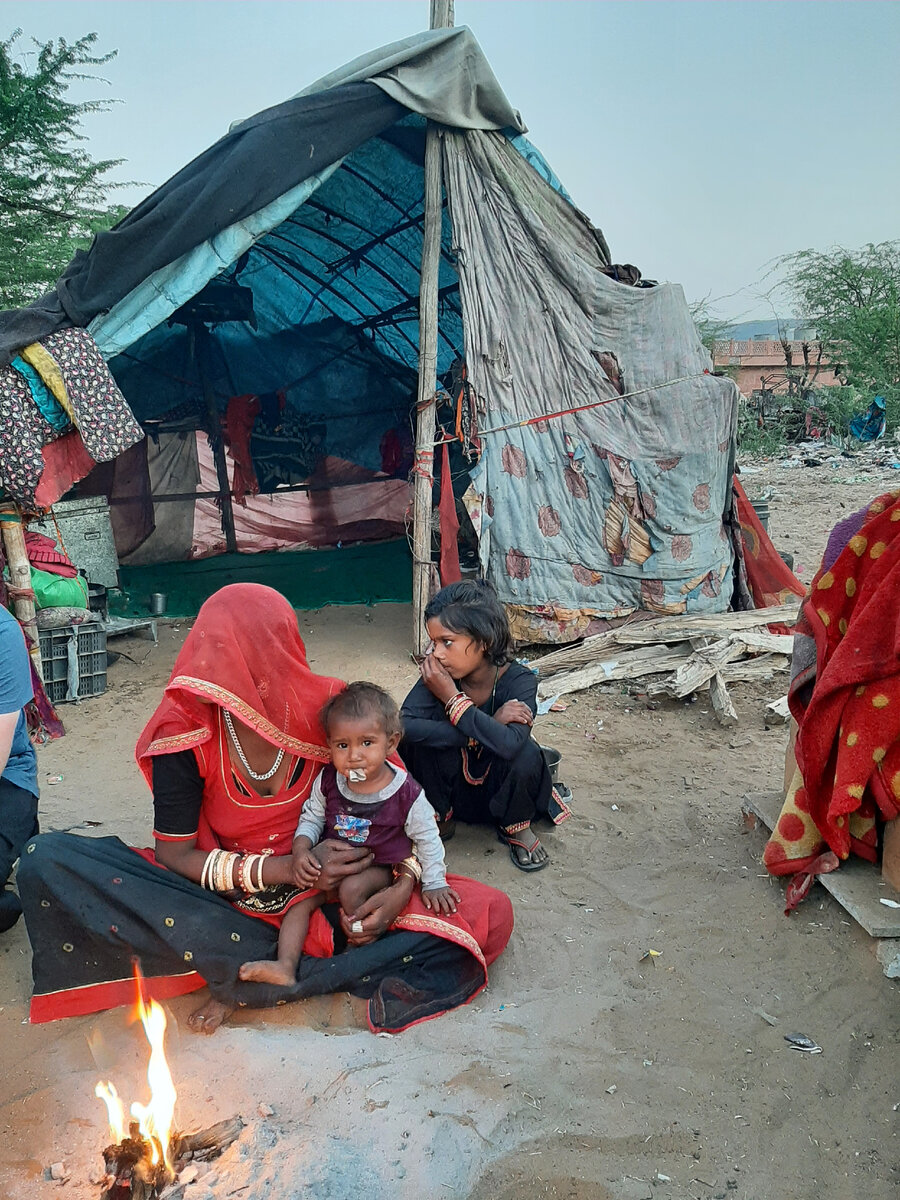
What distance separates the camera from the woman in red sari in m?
2.20

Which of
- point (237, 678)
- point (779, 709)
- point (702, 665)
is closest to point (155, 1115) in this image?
point (237, 678)

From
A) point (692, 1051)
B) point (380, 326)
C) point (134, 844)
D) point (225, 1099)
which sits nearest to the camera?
point (225, 1099)

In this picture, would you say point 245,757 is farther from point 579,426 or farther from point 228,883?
point 579,426

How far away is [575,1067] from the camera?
2.09 m

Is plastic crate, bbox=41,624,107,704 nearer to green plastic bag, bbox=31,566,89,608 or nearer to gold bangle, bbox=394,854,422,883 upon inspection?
green plastic bag, bbox=31,566,89,608

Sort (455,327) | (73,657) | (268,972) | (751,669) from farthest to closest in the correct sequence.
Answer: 1. (455,327)
2. (73,657)
3. (751,669)
4. (268,972)

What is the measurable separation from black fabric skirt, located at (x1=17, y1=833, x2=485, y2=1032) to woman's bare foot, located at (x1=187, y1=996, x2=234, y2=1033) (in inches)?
1.1

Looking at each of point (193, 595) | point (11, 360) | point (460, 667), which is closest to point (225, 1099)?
point (460, 667)

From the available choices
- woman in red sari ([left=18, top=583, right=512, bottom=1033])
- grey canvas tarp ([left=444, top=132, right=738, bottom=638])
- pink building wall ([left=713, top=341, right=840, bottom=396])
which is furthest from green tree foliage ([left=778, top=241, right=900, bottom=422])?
woman in red sari ([left=18, top=583, right=512, bottom=1033])

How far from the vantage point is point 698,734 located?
4.47 metres

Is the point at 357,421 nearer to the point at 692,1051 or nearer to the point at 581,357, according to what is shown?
the point at 581,357

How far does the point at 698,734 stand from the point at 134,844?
287 cm

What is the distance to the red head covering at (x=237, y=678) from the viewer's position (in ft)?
7.23

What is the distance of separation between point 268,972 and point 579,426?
446 cm
